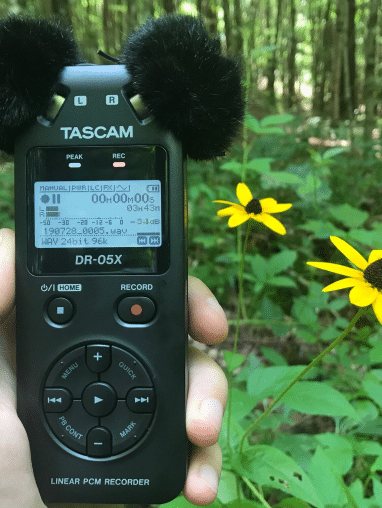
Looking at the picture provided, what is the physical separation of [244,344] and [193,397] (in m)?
1.10

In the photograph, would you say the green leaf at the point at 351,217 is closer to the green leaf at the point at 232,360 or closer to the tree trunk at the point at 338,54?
the green leaf at the point at 232,360

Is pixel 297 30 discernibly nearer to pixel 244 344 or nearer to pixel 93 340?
pixel 244 344

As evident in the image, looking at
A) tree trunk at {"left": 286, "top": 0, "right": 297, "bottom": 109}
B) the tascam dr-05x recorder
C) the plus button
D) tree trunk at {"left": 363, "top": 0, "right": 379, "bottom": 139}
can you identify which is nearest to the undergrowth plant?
the tascam dr-05x recorder

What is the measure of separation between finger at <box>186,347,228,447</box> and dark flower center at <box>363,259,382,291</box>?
0.26m

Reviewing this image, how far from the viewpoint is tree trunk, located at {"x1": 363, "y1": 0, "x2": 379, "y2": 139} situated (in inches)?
141

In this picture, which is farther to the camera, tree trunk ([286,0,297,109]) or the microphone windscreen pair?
tree trunk ([286,0,297,109])

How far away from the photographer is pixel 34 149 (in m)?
0.69

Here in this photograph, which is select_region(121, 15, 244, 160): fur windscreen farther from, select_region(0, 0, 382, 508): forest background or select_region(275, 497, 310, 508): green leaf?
select_region(275, 497, 310, 508): green leaf

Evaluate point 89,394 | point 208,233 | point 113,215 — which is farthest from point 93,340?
point 208,233

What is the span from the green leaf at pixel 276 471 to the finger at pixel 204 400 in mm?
157

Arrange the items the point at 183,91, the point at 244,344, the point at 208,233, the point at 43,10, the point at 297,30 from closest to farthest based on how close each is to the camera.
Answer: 1. the point at 183,91
2. the point at 244,344
3. the point at 208,233
4. the point at 43,10
5. the point at 297,30

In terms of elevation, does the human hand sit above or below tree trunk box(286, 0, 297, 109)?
below

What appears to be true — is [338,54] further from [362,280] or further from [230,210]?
[362,280]

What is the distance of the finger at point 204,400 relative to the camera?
0.60 metres
